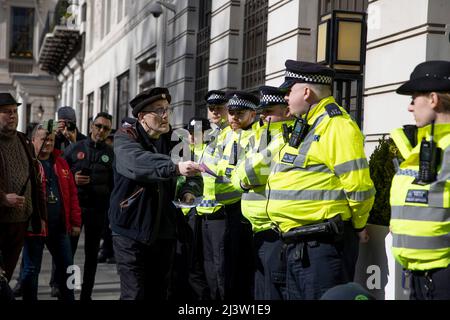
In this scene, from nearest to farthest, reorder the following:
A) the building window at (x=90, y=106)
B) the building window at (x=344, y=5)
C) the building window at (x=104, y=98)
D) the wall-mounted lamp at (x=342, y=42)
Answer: the wall-mounted lamp at (x=342, y=42), the building window at (x=344, y=5), the building window at (x=104, y=98), the building window at (x=90, y=106)

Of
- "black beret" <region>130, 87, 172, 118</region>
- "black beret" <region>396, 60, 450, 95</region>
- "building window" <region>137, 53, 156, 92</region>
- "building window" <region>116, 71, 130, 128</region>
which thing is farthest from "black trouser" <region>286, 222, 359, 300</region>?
"building window" <region>116, 71, 130, 128</region>

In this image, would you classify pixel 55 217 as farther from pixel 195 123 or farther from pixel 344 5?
pixel 344 5

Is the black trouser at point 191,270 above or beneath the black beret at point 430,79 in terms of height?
beneath

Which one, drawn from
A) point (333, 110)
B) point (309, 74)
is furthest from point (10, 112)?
point (333, 110)

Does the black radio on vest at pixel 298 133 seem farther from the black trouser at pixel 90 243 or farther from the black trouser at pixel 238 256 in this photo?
the black trouser at pixel 90 243

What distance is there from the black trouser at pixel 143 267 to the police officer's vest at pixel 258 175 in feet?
2.27

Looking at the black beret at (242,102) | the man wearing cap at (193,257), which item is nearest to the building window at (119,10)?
the man wearing cap at (193,257)

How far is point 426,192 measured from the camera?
4.67 meters

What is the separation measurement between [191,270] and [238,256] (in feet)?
3.45

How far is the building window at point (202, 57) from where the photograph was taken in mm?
18297

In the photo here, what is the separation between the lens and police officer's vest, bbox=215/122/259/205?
7.79 metres

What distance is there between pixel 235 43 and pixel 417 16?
7.09 meters

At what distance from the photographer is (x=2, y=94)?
809 cm
